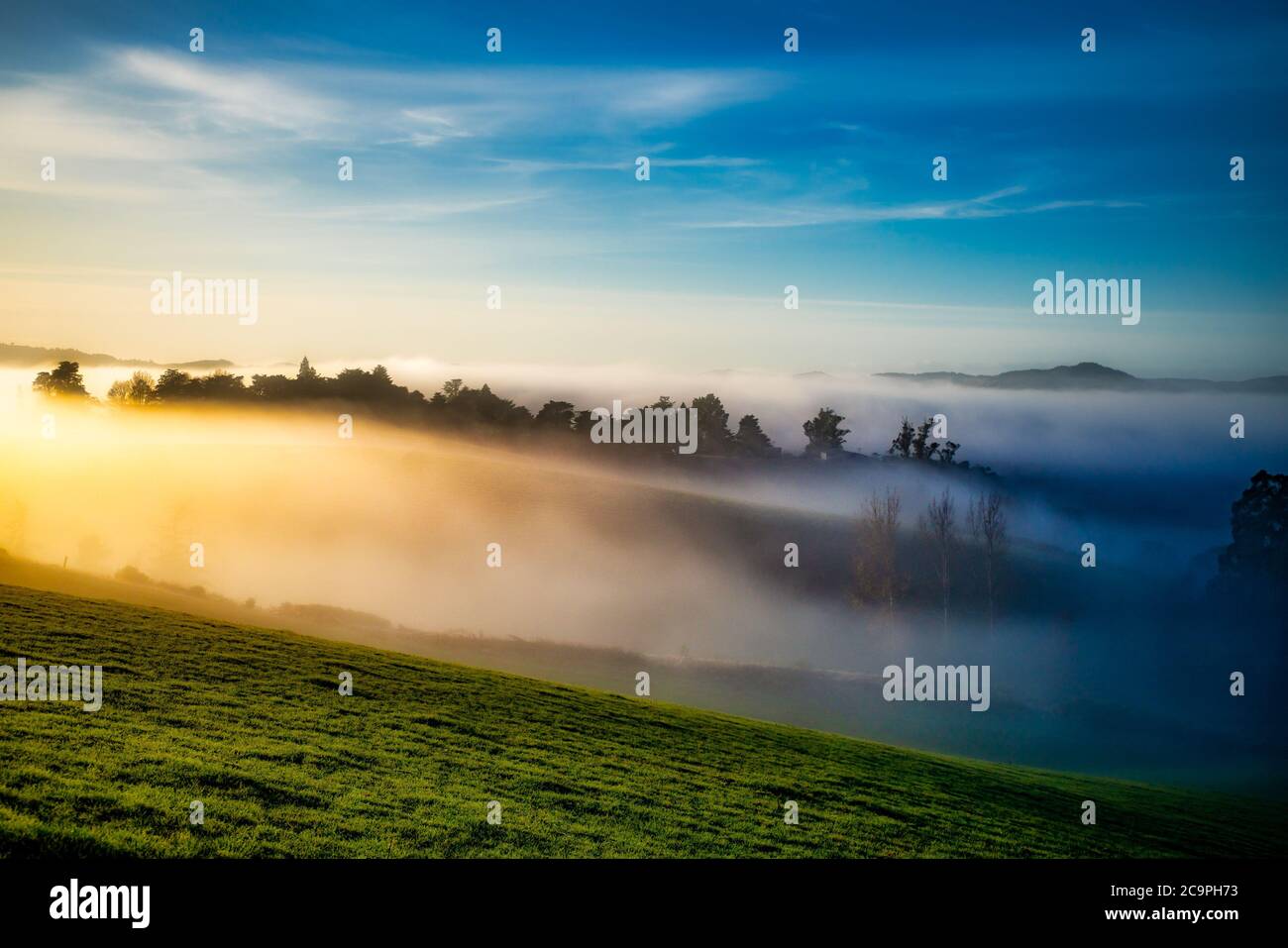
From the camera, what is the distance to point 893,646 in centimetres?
6712

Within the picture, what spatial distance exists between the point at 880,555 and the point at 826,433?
10.6m

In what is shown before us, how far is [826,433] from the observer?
252 ft

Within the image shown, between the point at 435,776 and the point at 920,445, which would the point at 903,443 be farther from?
the point at 435,776

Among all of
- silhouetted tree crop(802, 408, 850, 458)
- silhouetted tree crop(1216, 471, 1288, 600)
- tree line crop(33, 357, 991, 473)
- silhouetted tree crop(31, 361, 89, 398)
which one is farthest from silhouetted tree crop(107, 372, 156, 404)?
silhouetted tree crop(1216, 471, 1288, 600)

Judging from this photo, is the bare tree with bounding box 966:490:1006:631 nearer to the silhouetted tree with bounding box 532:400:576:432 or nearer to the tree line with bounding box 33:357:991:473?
the tree line with bounding box 33:357:991:473

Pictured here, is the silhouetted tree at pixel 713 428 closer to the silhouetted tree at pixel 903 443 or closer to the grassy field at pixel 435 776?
the silhouetted tree at pixel 903 443

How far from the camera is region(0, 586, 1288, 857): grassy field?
47.4 feet

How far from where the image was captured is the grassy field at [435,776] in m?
14.4

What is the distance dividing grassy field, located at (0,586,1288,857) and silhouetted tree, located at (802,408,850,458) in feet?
154

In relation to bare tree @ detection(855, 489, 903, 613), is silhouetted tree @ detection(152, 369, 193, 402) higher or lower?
higher

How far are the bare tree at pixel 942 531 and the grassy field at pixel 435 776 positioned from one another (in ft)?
137

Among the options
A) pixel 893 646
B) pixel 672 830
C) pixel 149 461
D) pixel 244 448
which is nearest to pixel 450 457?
pixel 244 448

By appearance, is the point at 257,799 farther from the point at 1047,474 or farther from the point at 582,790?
the point at 1047,474

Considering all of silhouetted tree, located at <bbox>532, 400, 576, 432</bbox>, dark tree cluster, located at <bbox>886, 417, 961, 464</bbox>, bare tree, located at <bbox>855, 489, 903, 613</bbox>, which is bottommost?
bare tree, located at <bbox>855, 489, 903, 613</bbox>
